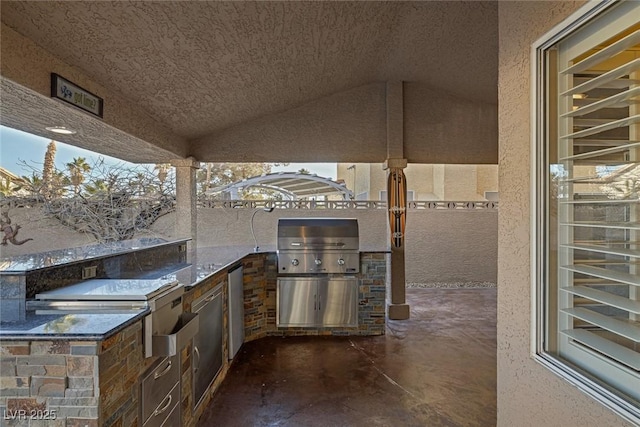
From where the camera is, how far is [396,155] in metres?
4.96

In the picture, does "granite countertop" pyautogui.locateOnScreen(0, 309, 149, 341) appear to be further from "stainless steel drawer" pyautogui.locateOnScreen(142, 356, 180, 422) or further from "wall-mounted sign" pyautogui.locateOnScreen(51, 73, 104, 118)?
"wall-mounted sign" pyautogui.locateOnScreen(51, 73, 104, 118)

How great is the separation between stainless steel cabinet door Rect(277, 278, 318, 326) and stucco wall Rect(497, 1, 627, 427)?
2632 mm

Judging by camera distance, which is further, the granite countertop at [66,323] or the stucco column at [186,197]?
the stucco column at [186,197]

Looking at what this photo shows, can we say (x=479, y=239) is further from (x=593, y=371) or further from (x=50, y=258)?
(x=50, y=258)

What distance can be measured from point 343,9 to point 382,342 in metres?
3.41

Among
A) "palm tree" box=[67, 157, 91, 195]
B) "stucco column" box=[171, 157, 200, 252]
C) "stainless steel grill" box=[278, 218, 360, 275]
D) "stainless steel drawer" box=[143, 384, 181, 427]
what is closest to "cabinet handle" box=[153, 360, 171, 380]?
"stainless steel drawer" box=[143, 384, 181, 427]

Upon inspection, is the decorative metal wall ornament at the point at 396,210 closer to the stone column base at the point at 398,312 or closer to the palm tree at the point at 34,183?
the stone column base at the point at 398,312

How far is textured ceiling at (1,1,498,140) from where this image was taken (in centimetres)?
208

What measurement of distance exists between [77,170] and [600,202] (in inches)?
250

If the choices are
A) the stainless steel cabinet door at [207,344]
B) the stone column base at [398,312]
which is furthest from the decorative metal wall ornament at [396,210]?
the stainless steel cabinet door at [207,344]

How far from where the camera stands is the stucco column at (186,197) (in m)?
4.95

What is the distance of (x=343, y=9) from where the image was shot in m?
2.82

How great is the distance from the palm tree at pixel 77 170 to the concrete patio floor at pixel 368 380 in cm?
391

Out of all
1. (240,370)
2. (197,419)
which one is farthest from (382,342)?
(197,419)
